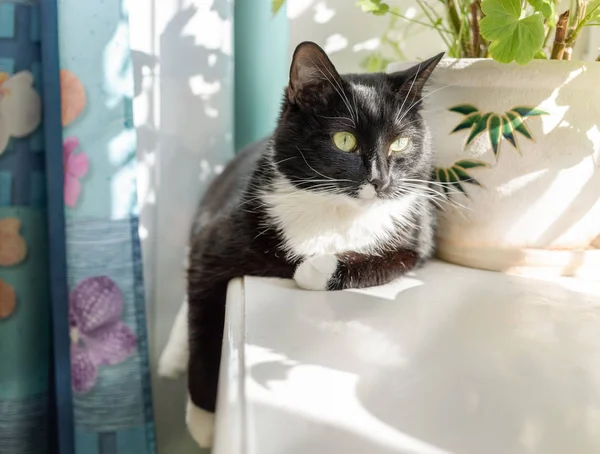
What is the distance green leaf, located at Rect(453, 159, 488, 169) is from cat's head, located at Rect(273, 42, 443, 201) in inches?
2.5

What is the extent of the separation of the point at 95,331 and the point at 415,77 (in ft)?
2.45

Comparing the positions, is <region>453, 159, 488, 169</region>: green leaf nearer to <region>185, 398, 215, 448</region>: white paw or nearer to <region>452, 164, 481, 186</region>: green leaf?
<region>452, 164, 481, 186</region>: green leaf

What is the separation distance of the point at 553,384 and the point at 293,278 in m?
0.40

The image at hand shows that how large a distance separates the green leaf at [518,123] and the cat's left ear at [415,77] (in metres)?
0.14

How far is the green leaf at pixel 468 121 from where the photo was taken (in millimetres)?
830

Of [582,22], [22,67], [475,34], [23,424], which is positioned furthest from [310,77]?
[23,424]

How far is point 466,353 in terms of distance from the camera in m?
0.56

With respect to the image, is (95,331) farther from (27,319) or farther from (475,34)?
(475,34)

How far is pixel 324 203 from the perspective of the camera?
0.83m

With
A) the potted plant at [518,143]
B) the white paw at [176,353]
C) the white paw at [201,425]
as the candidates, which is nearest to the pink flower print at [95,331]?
the white paw at [176,353]

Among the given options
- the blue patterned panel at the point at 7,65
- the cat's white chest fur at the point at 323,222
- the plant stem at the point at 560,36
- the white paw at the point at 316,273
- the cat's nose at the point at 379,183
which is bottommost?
the white paw at the point at 316,273

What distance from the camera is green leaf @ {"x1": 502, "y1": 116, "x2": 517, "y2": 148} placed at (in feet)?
2.67

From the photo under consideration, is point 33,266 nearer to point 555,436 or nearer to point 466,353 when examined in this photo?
point 466,353

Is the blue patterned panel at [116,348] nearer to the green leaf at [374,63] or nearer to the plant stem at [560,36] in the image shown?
the green leaf at [374,63]
